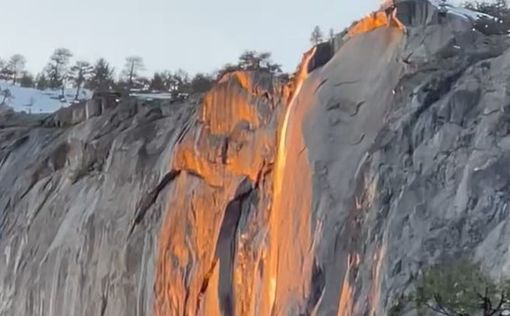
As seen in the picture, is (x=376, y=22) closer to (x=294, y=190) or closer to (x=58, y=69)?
(x=294, y=190)

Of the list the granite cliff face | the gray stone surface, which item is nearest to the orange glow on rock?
the granite cliff face

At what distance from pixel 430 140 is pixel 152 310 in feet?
30.1

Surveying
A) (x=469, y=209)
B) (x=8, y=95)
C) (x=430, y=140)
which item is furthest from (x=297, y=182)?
(x=8, y=95)

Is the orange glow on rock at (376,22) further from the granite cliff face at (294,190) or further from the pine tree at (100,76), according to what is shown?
the pine tree at (100,76)

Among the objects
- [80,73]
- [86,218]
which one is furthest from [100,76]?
[86,218]

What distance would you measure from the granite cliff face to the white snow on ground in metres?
23.0

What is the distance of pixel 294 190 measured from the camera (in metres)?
17.0

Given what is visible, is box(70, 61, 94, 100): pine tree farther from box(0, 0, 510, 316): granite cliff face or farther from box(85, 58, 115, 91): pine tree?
box(0, 0, 510, 316): granite cliff face

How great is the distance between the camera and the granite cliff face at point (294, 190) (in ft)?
44.2

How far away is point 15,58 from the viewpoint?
6700 cm

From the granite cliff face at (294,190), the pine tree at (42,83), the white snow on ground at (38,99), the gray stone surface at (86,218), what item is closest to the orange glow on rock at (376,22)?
the granite cliff face at (294,190)

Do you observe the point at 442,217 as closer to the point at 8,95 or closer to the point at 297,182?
the point at 297,182

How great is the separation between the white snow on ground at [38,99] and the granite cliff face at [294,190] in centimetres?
2301

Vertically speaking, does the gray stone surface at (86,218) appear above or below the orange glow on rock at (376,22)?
below
